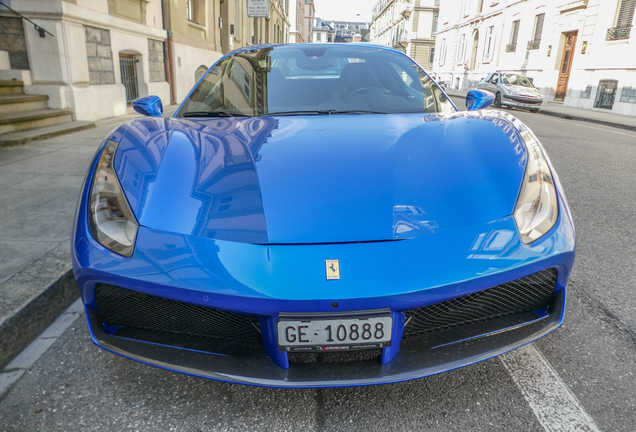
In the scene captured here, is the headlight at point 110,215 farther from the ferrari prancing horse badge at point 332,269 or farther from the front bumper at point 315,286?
the ferrari prancing horse badge at point 332,269

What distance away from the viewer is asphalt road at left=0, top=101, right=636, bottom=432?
1.38 meters

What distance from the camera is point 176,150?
5.83ft

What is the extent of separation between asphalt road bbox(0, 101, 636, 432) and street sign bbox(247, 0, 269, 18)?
58.8ft

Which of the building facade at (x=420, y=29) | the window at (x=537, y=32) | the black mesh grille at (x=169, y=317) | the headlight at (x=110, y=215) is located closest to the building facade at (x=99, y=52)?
the headlight at (x=110, y=215)

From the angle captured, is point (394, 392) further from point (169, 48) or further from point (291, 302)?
point (169, 48)

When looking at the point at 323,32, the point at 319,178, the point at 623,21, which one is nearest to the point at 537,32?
the point at 623,21

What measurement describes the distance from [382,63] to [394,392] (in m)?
1.90

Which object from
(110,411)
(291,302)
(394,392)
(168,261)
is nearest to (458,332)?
(394,392)

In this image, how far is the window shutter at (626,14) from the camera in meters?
15.6

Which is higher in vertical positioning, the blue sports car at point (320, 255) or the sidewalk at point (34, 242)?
the blue sports car at point (320, 255)

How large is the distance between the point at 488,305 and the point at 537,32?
82.3 ft

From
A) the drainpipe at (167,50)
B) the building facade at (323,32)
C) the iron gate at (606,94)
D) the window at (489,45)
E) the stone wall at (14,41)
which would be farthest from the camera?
the building facade at (323,32)

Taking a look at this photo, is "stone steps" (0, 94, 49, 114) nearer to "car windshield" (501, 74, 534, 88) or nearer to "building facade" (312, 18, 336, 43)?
"car windshield" (501, 74, 534, 88)

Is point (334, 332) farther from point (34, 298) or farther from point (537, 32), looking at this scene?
point (537, 32)
